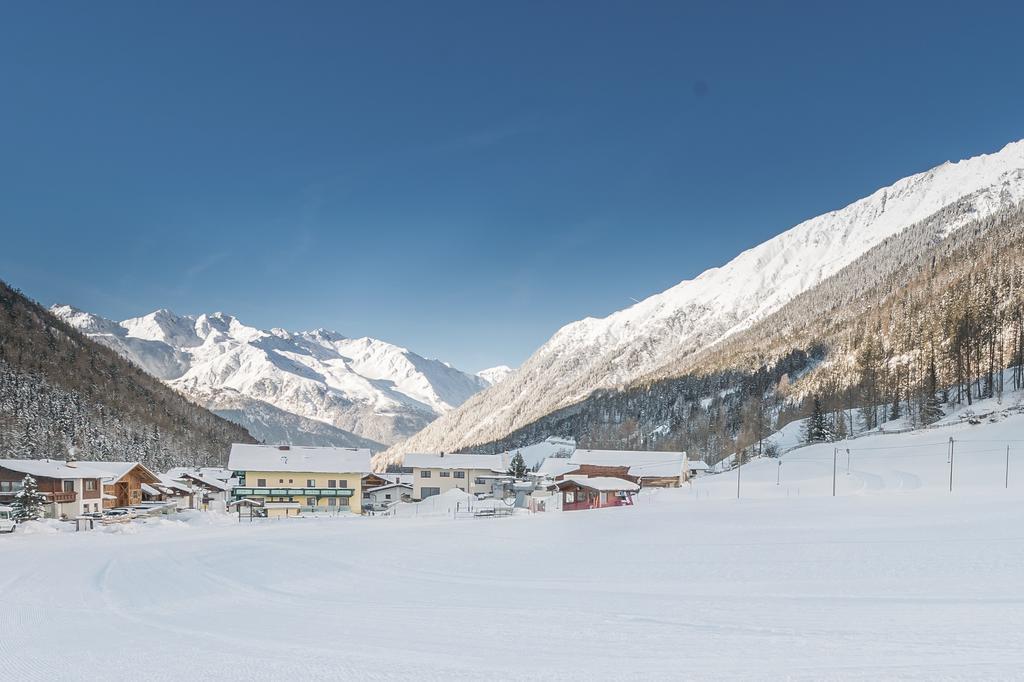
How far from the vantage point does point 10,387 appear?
393ft

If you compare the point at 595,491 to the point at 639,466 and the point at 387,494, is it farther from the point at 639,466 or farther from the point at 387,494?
the point at 639,466

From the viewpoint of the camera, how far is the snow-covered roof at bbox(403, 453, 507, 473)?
9456cm

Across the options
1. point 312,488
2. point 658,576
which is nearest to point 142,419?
point 312,488

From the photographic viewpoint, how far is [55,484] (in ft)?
200

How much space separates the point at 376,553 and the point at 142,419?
146028mm

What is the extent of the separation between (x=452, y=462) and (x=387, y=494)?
1064 cm

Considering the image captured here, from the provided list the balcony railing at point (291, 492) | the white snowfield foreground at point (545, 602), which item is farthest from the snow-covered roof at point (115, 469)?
the white snowfield foreground at point (545, 602)

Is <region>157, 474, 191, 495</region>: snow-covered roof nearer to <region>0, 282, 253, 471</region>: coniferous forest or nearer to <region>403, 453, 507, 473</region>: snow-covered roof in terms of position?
<region>403, 453, 507, 473</region>: snow-covered roof

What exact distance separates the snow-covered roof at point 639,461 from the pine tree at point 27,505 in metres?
76.0

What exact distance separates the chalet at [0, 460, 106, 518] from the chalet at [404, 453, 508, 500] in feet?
133

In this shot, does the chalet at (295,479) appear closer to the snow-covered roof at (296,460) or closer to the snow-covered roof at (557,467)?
the snow-covered roof at (296,460)

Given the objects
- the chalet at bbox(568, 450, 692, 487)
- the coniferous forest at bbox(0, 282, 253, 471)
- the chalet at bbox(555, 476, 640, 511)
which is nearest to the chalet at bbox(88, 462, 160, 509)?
the coniferous forest at bbox(0, 282, 253, 471)

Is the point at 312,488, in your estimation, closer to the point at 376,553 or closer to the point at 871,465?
the point at 376,553

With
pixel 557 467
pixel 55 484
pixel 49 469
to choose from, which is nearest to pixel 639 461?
pixel 557 467
